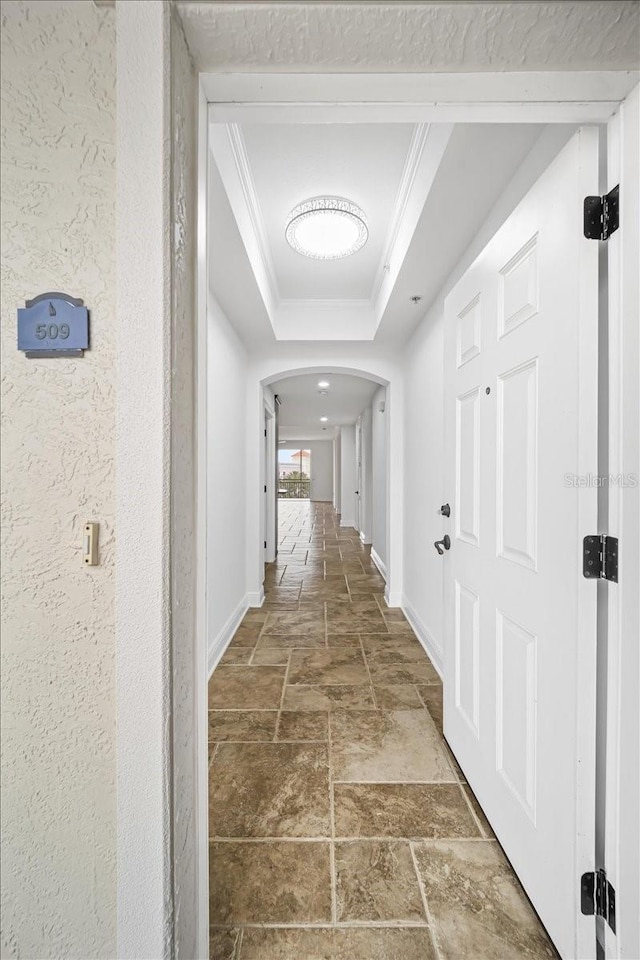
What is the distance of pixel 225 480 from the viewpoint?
9.84 ft

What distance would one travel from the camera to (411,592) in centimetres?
342

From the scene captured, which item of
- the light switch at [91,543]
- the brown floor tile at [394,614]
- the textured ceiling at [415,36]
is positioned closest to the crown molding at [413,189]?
the textured ceiling at [415,36]

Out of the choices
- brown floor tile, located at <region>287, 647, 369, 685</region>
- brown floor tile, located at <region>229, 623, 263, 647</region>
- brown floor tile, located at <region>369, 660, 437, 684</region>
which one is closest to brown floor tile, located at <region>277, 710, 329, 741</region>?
brown floor tile, located at <region>287, 647, 369, 685</region>

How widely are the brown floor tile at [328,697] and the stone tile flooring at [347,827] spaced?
0.04 feet

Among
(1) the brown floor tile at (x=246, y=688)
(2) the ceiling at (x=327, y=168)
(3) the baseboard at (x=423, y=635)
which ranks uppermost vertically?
(2) the ceiling at (x=327, y=168)

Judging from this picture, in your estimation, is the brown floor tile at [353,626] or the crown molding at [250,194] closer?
the crown molding at [250,194]

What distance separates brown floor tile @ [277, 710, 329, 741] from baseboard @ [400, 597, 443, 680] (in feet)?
2.84

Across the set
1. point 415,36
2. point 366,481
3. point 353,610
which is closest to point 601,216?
point 415,36

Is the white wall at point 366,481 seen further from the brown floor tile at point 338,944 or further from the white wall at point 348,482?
the brown floor tile at point 338,944

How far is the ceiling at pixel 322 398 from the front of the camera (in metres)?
5.33

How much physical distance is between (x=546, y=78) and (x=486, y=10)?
0.66 feet

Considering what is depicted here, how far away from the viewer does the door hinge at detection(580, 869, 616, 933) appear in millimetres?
916

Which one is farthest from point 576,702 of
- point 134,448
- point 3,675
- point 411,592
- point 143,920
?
point 411,592

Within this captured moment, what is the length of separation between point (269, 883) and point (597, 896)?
88cm
